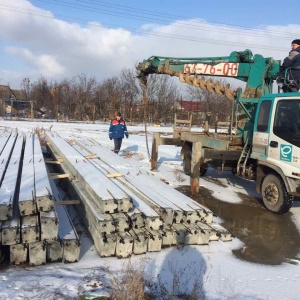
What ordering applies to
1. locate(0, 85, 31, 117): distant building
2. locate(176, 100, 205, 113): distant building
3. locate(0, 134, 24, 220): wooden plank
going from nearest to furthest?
locate(0, 134, 24, 220): wooden plank → locate(0, 85, 31, 117): distant building → locate(176, 100, 205, 113): distant building

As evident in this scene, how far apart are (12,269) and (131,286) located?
1.68 meters

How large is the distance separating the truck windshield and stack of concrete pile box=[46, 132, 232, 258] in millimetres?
2232

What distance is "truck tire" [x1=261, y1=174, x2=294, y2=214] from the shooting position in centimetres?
662

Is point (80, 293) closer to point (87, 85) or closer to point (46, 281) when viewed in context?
point (46, 281)

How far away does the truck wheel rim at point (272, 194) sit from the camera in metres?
6.82

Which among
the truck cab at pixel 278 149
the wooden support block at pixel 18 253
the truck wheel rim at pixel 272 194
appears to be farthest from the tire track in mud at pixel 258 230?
the wooden support block at pixel 18 253

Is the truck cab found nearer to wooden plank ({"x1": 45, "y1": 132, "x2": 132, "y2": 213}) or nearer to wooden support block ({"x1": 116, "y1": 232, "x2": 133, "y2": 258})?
wooden plank ({"x1": 45, "y1": 132, "x2": 132, "y2": 213})

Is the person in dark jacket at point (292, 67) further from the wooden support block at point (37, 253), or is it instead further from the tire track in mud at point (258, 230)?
the wooden support block at point (37, 253)

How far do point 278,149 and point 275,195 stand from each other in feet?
3.16

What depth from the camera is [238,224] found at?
20.7ft

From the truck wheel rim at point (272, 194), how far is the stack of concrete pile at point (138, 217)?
1889 mm

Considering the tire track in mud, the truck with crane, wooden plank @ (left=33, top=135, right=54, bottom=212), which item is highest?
the truck with crane

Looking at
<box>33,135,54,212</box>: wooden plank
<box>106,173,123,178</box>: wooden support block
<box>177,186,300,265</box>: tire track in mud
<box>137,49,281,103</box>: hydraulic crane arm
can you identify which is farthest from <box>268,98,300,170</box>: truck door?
<box>33,135,54,212</box>: wooden plank

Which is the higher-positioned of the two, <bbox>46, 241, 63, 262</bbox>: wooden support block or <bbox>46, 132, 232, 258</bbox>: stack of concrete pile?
<bbox>46, 132, 232, 258</bbox>: stack of concrete pile
